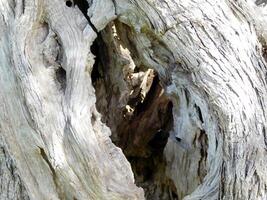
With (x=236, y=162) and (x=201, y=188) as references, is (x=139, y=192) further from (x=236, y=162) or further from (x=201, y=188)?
(x=236, y=162)

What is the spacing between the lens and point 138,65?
2.16m

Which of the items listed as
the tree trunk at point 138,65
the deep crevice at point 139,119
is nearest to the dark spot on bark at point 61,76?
the tree trunk at point 138,65

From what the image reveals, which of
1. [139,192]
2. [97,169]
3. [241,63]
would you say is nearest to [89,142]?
[97,169]

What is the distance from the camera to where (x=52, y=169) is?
1906mm

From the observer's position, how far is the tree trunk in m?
1.79

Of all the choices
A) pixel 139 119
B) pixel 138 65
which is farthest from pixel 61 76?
pixel 139 119

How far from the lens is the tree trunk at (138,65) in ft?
5.88

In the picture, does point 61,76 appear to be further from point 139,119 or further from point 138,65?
point 139,119

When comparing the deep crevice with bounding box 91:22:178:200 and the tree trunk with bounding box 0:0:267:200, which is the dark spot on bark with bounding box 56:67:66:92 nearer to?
the tree trunk with bounding box 0:0:267:200

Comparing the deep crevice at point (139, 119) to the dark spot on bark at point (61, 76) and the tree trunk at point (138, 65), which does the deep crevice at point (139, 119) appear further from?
the dark spot on bark at point (61, 76)

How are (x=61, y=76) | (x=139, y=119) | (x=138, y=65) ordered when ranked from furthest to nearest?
(x=139, y=119) < (x=138, y=65) < (x=61, y=76)

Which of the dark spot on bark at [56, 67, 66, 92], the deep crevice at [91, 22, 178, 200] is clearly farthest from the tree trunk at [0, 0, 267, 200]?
the deep crevice at [91, 22, 178, 200]

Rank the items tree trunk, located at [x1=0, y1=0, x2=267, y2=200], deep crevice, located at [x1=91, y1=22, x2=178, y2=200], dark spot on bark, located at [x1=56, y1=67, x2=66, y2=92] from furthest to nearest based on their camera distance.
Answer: deep crevice, located at [x1=91, y1=22, x2=178, y2=200] → dark spot on bark, located at [x1=56, y1=67, x2=66, y2=92] → tree trunk, located at [x1=0, y1=0, x2=267, y2=200]

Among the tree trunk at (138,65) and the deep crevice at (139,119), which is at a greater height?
the tree trunk at (138,65)
